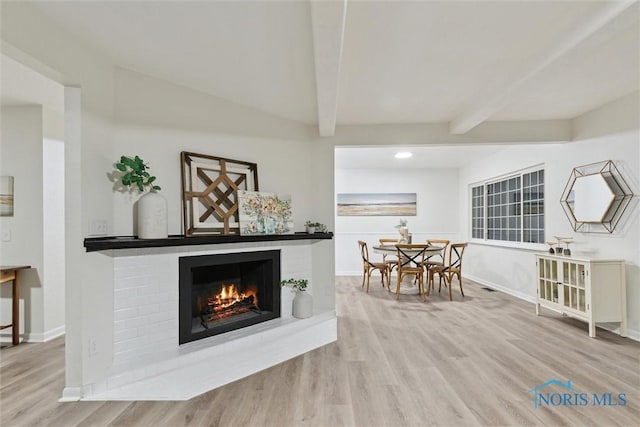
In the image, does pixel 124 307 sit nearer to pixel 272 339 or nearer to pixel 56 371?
pixel 56 371

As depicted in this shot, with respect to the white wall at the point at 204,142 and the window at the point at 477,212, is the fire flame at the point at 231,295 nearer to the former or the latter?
the white wall at the point at 204,142

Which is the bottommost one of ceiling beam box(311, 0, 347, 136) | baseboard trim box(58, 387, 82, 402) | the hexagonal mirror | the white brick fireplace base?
baseboard trim box(58, 387, 82, 402)

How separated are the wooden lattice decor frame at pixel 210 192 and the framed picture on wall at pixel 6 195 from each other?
80.7 inches

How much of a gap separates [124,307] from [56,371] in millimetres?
976

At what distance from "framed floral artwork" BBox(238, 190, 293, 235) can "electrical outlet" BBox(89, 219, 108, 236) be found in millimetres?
1047

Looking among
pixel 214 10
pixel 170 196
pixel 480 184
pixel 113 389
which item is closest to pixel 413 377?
pixel 113 389

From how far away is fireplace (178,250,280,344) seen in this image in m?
2.58

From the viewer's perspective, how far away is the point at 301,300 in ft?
10.6

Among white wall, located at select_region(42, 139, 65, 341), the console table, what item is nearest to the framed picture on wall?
white wall, located at select_region(42, 139, 65, 341)

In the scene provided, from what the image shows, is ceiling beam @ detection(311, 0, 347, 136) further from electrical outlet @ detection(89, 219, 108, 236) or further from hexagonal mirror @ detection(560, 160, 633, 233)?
hexagonal mirror @ detection(560, 160, 633, 233)

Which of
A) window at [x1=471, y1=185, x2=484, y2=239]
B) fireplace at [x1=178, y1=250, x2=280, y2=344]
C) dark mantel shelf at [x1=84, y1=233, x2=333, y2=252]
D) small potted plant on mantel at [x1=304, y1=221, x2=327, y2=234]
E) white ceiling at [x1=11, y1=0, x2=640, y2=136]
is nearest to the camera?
white ceiling at [x1=11, y1=0, x2=640, y2=136]

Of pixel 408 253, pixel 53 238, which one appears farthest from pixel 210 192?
pixel 408 253

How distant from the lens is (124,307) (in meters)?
2.27

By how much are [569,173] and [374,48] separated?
3.42 metres
